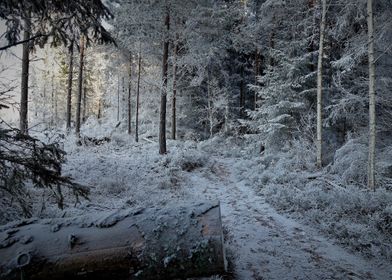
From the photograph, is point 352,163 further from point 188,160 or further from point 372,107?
point 188,160

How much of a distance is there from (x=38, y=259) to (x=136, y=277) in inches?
41.3

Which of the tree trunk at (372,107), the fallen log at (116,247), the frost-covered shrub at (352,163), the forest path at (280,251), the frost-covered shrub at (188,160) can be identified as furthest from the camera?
the frost-covered shrub at (188,160)

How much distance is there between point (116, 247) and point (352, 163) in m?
10.1

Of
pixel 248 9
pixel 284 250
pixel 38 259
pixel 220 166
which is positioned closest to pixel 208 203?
pixel 38 259

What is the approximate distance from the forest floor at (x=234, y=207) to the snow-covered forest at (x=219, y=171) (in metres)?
0.04

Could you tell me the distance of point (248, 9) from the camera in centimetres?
2223

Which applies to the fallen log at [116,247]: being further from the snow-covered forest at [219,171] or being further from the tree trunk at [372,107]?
the tree trunk at [372,107]

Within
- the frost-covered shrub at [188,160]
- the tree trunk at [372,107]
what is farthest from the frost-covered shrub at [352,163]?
the frost-covered shrub at [188,160]

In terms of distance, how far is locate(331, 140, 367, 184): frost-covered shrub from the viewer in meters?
10.7

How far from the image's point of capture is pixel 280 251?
577 centimetres

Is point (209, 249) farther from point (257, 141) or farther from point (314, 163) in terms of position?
point (257, 141)

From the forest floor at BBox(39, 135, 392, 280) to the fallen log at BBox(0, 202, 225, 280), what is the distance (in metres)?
1.38

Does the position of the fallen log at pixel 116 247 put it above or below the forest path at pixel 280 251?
above

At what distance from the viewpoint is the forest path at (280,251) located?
16.2ft
